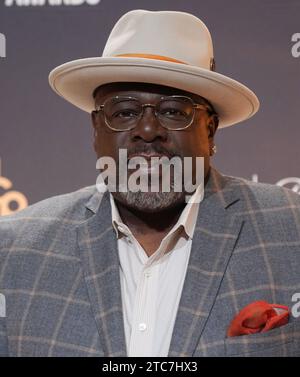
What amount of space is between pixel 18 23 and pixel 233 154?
24.3 inches

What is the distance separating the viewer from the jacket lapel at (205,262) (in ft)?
3.42

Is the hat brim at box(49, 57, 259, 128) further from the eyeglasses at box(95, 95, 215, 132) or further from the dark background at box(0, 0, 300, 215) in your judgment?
the dark background at box(0, 0, 300, 215)

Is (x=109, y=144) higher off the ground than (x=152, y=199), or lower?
higher

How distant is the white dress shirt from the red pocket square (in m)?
0.12

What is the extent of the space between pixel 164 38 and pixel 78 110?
13.7 inches

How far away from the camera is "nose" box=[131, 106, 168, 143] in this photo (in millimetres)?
1125

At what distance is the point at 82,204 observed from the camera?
125 centimetres

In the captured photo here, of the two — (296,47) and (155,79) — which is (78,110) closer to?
(155,79)

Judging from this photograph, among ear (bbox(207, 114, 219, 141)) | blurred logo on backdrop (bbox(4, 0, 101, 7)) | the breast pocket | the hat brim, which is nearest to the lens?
the breast pocket

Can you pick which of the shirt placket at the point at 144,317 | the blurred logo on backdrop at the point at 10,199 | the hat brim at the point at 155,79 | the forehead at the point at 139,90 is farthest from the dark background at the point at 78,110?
the shirt placket at the point at 144,317

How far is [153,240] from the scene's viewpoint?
4.03 ft

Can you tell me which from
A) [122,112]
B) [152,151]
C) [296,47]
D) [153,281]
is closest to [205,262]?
[153,281]

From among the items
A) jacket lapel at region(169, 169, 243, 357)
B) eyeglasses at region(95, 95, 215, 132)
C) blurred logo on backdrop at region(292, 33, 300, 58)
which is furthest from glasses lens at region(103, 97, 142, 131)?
blurred logo on backdrop at region(292, 33, 300, 58)
